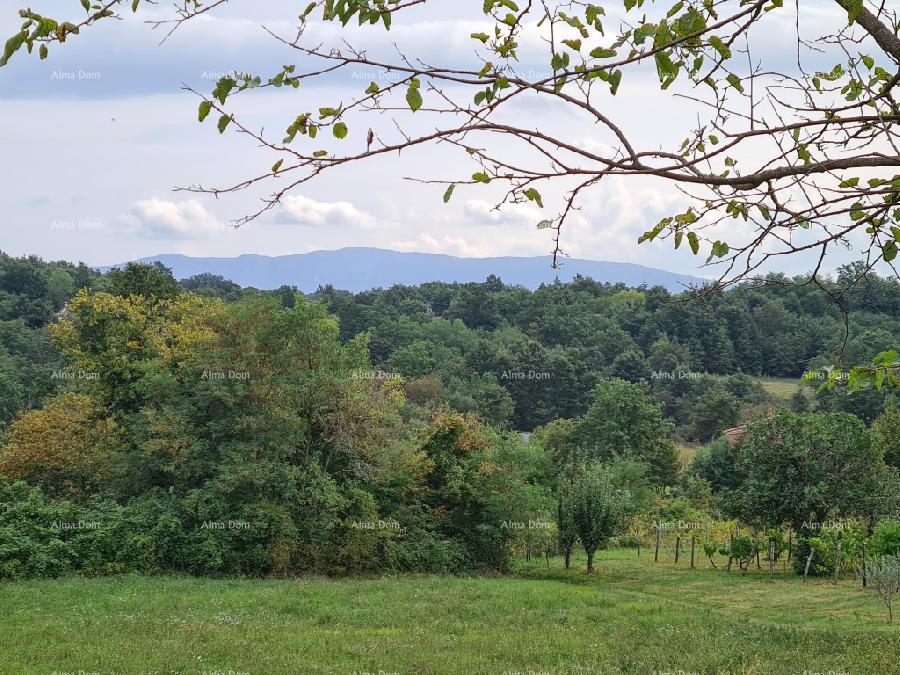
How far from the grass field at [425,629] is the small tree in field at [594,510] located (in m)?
4.89

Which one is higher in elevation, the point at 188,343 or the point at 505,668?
the point at 188,343

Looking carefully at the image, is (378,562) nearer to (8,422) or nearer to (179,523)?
(179,523)

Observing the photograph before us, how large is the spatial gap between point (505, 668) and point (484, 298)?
83.7m

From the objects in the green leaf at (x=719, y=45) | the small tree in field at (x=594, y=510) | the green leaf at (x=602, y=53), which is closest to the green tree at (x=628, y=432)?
the small tree in field at (x=594, y=510)

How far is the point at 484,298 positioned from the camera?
92.9 meters

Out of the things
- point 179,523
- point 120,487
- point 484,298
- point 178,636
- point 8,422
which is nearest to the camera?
point 178,636

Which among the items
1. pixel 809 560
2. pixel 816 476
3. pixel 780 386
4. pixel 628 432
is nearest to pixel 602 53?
pixel 809 560

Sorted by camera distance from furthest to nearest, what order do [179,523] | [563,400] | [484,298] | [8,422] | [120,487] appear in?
[484,298]
[563,400]
[8,422]
[120,487]
[179,523]

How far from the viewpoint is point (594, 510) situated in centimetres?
2808

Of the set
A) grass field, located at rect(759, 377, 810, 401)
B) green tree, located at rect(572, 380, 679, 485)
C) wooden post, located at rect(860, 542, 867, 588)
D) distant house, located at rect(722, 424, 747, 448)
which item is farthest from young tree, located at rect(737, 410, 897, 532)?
grass field, located at rect(759, 377, 810, 401)

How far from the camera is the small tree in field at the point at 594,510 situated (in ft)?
91.7

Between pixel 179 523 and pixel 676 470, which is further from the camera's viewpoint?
pixel 676 470

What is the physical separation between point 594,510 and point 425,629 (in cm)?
1543

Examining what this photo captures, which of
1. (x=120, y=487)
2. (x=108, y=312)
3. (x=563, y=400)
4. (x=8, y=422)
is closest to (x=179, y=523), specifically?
(x=120, y=487)
